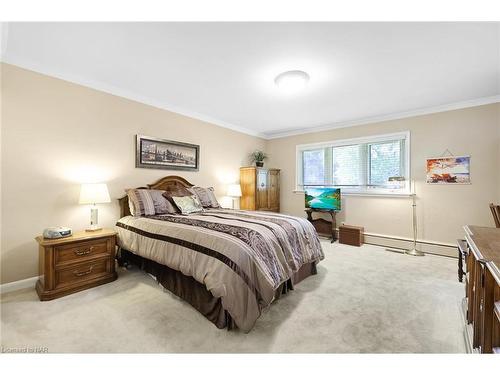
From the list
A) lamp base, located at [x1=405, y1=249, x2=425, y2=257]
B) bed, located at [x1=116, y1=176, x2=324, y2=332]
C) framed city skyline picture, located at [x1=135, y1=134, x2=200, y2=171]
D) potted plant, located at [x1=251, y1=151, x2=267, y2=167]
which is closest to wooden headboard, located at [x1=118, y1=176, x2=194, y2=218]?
framed city skyline picture, located at [x1=135, y1=134, x2=200, y2=171]

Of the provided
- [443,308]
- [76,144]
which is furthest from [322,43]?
[76,144]

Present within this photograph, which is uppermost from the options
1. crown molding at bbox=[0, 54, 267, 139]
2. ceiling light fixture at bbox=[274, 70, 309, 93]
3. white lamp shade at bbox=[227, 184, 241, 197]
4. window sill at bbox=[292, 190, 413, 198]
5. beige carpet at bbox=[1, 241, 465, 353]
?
crown molding at bbox=[0, 54, 267, 139]

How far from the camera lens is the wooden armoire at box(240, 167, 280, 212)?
Answer: 4703mm

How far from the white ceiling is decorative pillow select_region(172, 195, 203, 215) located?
1.58m

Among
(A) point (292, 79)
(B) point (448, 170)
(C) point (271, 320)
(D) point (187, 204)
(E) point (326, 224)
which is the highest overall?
(A) point (292, 79)

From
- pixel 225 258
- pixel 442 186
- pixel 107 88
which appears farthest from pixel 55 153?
pixel 442 186

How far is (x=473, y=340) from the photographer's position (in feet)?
4.17

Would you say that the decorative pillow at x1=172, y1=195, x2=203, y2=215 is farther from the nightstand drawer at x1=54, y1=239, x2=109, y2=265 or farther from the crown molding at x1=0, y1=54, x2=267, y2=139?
the crown molding at x1=0, y1=54, x2=267, y2=139

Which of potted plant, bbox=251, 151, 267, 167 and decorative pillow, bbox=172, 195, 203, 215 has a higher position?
potted plant, bbox=251, 151, 267, 167

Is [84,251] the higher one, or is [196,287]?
[84,251]

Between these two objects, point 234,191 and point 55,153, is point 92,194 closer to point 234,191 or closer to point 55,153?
point 55,153

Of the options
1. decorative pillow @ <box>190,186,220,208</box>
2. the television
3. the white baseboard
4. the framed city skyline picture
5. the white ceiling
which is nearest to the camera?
the white ceiling

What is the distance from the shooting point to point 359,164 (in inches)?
172

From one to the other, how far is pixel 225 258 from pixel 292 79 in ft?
7.10
